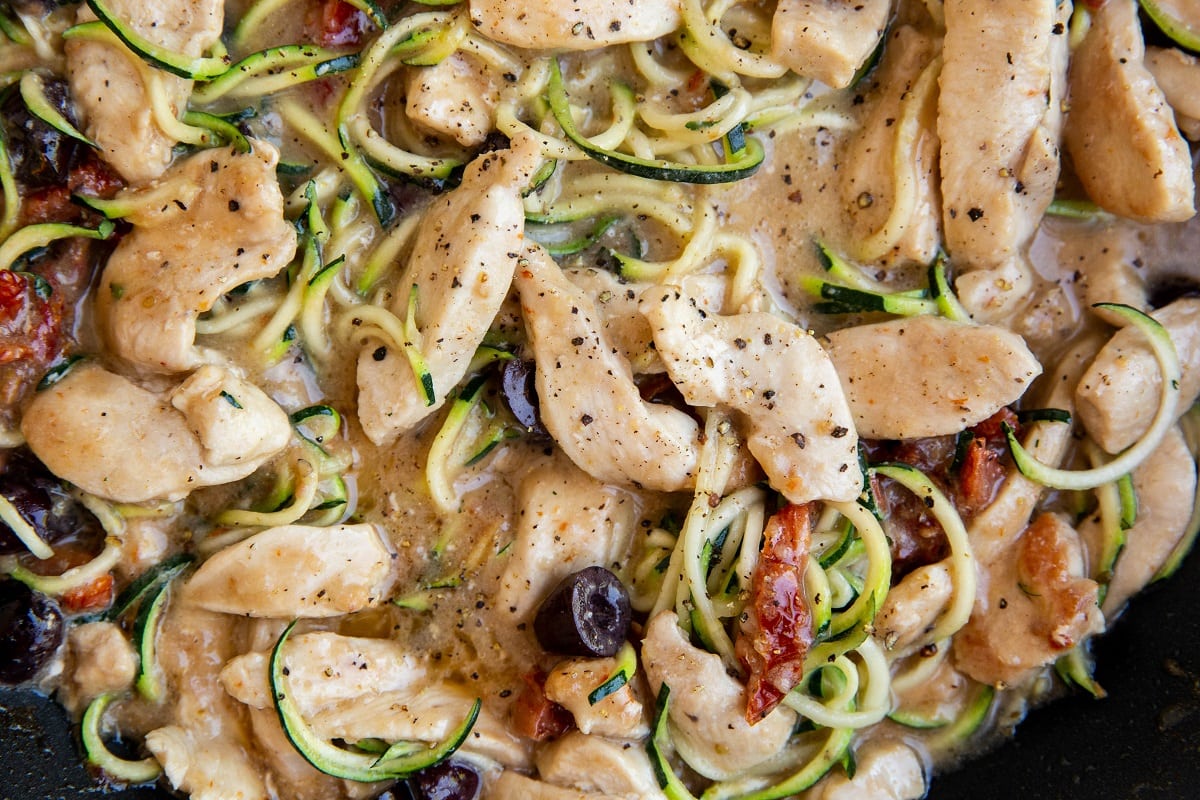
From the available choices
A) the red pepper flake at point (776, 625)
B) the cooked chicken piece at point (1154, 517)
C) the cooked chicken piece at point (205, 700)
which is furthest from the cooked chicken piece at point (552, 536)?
the cooked chicken piece at point (1154, 517)

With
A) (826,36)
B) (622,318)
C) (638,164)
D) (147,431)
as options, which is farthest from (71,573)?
(826,36)

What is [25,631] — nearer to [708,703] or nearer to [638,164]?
[708,703]

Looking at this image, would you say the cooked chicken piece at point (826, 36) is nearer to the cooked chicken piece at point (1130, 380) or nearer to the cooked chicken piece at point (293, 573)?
the cooked chicken piece at point (1130, 380)

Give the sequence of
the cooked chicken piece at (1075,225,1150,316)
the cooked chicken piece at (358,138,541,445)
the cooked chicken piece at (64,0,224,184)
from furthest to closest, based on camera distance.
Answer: the cooked chicken piece at (1075,225,1150,316), the cooked chicken piece at (358,138,541,445), the cooked chicken piece at (64,0,224,184)

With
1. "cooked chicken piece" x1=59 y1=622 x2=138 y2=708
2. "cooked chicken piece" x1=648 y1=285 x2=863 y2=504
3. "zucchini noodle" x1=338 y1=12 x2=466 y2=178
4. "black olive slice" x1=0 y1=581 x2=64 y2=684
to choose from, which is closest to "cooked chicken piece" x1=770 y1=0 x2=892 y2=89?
"cooked chicken piece" x1=648 y1=285 x2=863 y2=504

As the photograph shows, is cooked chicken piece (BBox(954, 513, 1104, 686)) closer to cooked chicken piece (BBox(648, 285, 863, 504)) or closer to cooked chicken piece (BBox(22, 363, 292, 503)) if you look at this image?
cooked chicken piece (BBox(648, 285, 863, 504))
